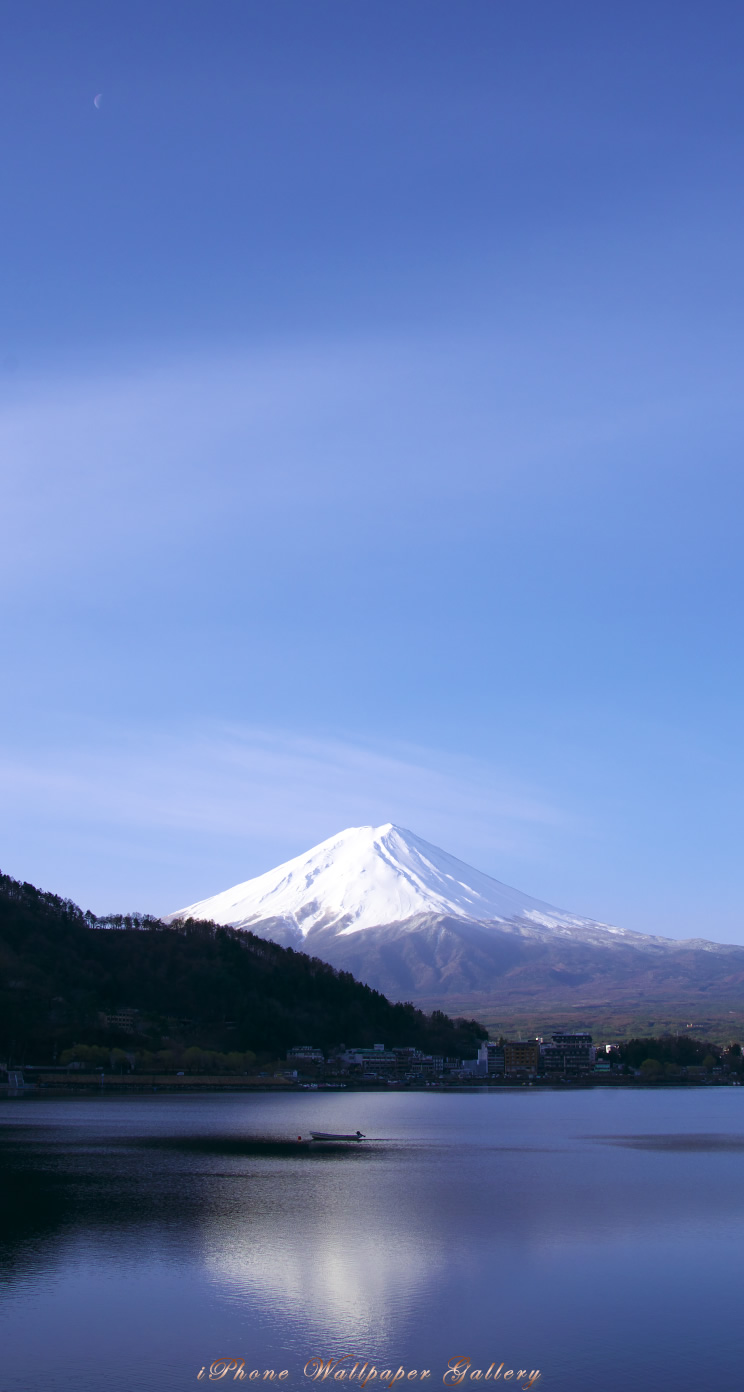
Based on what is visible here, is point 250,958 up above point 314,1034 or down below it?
above

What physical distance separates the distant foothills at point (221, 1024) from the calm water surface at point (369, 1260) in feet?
173

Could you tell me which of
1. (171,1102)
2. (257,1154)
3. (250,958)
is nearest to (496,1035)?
(250,958)

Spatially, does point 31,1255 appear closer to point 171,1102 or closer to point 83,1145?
point 83,1145

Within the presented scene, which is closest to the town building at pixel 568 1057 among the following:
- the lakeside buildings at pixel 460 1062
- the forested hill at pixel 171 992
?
the lakeside buildings at pixel 460 1062

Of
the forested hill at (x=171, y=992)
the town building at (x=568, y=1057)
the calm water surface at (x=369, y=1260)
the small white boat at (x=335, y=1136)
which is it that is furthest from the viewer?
the town building at (x=568, y=1057)

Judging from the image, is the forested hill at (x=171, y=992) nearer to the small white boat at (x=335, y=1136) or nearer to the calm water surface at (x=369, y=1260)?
the small white boat at (x=335, y=1136)

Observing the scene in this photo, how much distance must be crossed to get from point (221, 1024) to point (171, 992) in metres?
6.47

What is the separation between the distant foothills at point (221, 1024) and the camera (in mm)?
98812

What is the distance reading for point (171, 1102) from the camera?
261 feet

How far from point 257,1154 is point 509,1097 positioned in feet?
196

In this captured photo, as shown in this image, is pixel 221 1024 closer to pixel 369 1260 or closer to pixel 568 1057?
pixel 568 1057

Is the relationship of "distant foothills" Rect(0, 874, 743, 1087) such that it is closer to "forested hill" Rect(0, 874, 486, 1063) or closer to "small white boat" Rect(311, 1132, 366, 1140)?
"forested hill" Rect(0, 874, 486, 1063)

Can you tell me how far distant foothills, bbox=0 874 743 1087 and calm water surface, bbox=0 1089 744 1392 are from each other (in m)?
52.8

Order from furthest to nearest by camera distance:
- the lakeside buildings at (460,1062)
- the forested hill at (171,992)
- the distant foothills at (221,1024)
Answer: the lakeside buildings at (460,1062) < the forested hill at (171,992) < the distant foothills at (221,1024)
